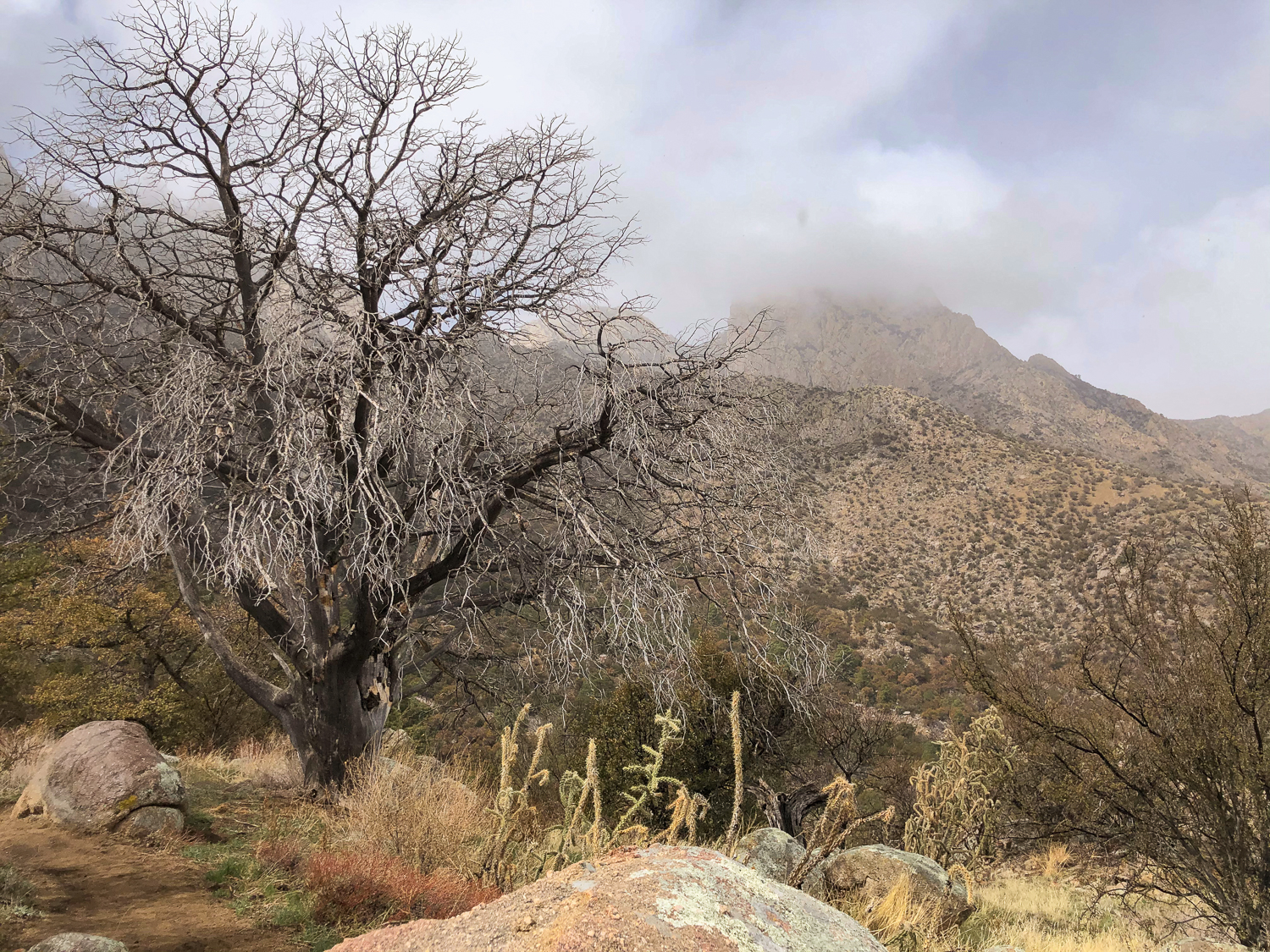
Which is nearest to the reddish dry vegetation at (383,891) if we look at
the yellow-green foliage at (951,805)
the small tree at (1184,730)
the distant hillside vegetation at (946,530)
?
the yellow-green foliage at (951,805)

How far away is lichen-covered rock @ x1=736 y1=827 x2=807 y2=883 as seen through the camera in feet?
18.3

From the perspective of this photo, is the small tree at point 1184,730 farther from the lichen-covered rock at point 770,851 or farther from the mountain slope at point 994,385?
the mountain slope at point 994,385

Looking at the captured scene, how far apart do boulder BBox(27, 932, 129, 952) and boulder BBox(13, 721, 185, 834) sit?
10.6 feet

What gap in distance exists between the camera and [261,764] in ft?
31.6

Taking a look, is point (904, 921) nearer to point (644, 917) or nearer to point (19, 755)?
point (644, 917)

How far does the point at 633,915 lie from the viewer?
1792 millimetres

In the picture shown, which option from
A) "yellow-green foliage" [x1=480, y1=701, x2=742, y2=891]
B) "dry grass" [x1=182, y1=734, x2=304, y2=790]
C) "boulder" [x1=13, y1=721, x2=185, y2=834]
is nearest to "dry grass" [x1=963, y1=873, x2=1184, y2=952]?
"yellow-green foliage" [x1=480, y1=701, x2=742, y2=891]

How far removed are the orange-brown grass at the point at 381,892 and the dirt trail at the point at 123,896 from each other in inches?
15.2

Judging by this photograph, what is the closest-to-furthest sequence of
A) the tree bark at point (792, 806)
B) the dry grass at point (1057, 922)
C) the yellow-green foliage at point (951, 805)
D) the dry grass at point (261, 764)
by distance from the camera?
the dry grass at point (1057, 922) → the yellow-green foliage at point (951, 805) → the dry grass at point (261, 764) → the tree bark at point (792, 806)

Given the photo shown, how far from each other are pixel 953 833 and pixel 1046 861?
9.54 meters

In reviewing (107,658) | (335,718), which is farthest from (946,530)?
(335,718)

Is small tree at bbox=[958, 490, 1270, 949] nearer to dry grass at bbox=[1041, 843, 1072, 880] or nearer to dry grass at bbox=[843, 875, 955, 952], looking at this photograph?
dry grass at bbox=[843, 875, 955, 952]

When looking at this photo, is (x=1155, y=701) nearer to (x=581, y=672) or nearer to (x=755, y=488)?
(x=755, y=488)

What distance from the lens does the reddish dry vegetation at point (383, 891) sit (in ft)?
13.3
